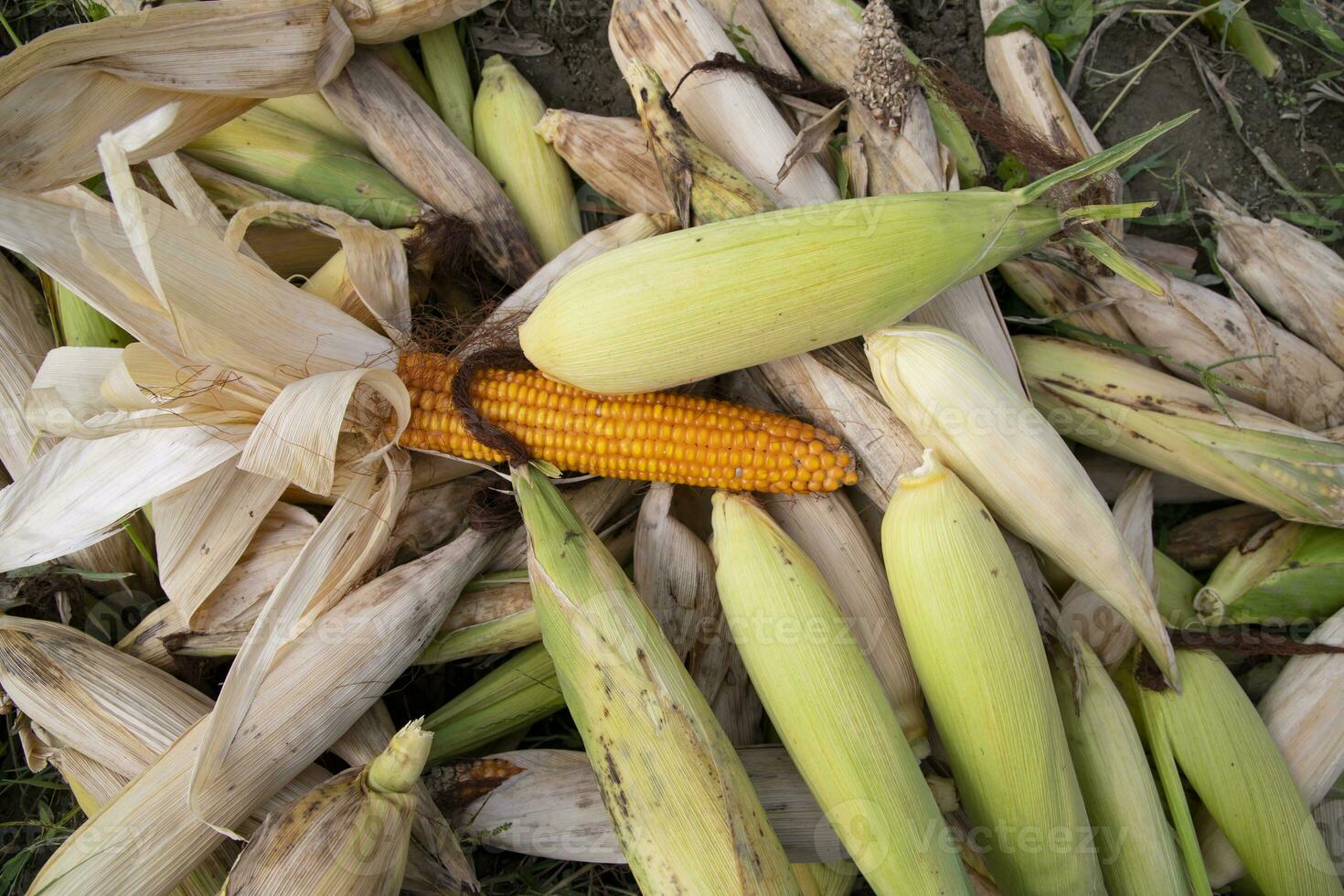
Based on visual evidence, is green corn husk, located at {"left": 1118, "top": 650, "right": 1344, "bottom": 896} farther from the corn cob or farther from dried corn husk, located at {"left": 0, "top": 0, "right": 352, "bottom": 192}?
dried corn husk, located at {"left": 0, "top": 0, "right": 352, "bottom": 192}

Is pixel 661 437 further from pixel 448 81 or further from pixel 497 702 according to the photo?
A: pixel 448 81

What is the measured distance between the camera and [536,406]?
1.76 metres

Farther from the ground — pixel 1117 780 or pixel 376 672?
pixel 376 672

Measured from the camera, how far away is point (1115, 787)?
176 centimetres

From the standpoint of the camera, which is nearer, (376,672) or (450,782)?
(376,672)

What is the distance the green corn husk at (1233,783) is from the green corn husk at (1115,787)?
0.05 m

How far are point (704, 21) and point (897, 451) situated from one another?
44.7 inches

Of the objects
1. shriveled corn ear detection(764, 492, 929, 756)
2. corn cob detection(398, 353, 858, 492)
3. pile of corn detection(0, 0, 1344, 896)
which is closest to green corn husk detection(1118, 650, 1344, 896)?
pile of corn detection(0, 0, 1344, 896)

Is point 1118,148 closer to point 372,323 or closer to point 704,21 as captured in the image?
point 704,21

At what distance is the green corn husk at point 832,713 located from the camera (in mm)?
1516

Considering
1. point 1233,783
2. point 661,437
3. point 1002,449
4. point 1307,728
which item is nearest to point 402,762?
point 661,437

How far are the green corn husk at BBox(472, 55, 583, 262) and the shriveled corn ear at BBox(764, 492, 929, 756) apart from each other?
934 millimetres

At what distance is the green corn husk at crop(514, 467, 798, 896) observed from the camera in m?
1.51

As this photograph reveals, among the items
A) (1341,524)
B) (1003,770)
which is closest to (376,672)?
(1003,770)
